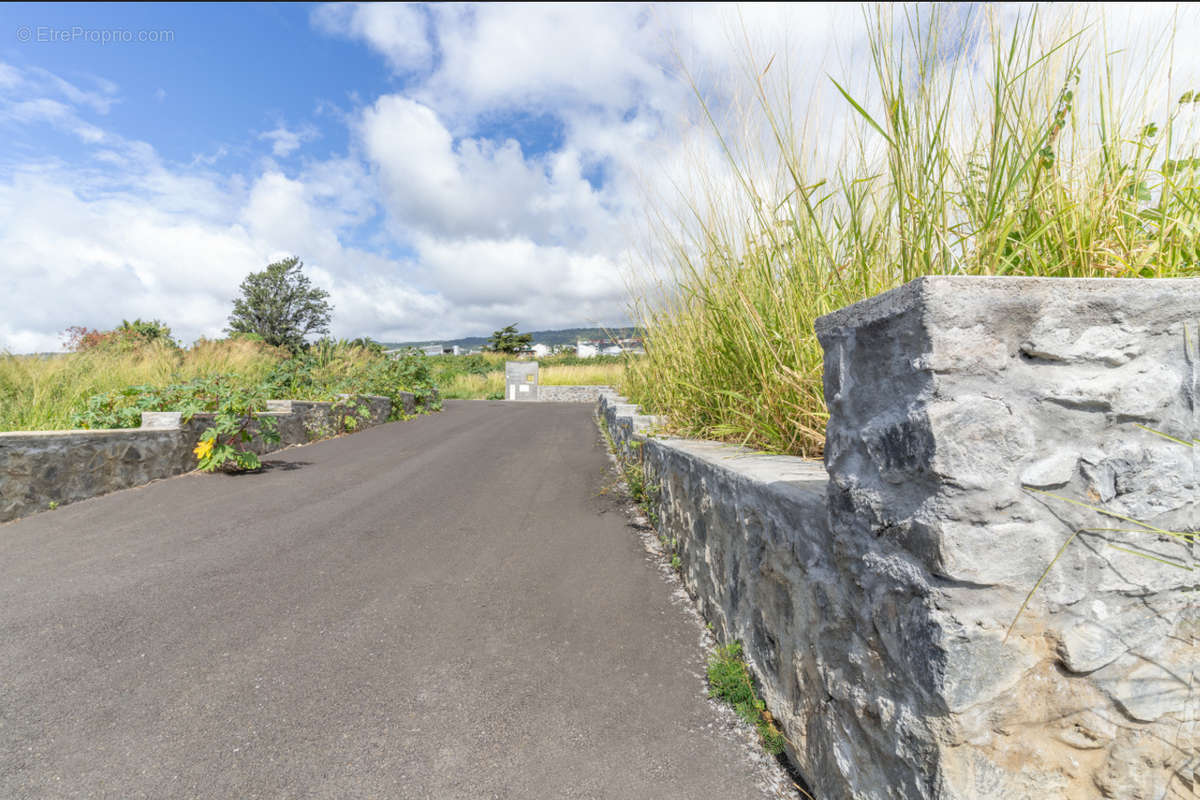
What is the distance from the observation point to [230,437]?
5.95 m

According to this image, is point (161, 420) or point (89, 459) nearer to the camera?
point (89, 459)

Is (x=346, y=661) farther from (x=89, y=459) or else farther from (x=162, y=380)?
(x=162, y=380)

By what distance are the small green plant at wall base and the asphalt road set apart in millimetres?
87

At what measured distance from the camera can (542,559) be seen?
3449 mm

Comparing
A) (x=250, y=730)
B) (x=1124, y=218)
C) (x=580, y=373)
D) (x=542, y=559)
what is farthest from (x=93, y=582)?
(x=580, y=373)

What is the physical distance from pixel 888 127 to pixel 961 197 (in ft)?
1.11

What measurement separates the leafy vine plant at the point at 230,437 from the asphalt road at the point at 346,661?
56.0 inches

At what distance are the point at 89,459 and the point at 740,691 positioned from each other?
568cm

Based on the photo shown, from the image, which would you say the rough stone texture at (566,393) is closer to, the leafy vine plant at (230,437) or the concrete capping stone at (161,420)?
the leafy vine plant at (230,437)

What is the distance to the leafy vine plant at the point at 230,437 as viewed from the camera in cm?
571

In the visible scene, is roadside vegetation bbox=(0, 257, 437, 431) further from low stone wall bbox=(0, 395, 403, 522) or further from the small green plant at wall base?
the small green plant at wall base

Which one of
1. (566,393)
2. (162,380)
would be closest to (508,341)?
(566,393)

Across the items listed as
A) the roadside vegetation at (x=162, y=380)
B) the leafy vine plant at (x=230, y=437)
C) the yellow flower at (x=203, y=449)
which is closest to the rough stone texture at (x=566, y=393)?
the roadside vegetation at (x=162, y=380)

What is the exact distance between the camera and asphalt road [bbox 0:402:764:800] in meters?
1.71
